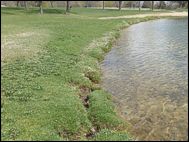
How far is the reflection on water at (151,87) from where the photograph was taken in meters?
17.5

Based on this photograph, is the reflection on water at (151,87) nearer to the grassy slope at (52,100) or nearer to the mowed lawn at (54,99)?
the mowed lawn at (54,99)

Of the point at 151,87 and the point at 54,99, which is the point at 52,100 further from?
the point at 151,87

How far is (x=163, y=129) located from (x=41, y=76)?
1015 cm

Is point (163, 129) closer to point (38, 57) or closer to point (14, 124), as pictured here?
point (14, 124)

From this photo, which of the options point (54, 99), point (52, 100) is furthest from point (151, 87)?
point (52, 100)

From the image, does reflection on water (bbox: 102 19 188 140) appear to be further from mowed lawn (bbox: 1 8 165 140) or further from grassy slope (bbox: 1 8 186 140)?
grassy slope (bbox: 1 8 186 140)

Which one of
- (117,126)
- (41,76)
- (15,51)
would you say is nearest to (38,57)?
(15,51)

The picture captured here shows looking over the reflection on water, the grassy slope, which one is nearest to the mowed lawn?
the grassy slope

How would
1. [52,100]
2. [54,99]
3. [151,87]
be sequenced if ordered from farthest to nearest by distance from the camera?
1. [151,87]
2. [54,99]
3. [52,100]

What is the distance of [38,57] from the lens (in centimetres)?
3138

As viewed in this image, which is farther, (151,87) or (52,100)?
(151,87)

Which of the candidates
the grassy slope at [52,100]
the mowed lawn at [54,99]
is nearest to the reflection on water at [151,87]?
the mowed lawn at [54,99]

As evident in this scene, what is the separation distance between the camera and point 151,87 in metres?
24.3

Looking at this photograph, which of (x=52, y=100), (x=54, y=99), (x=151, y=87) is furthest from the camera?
(x=151, y=87)
